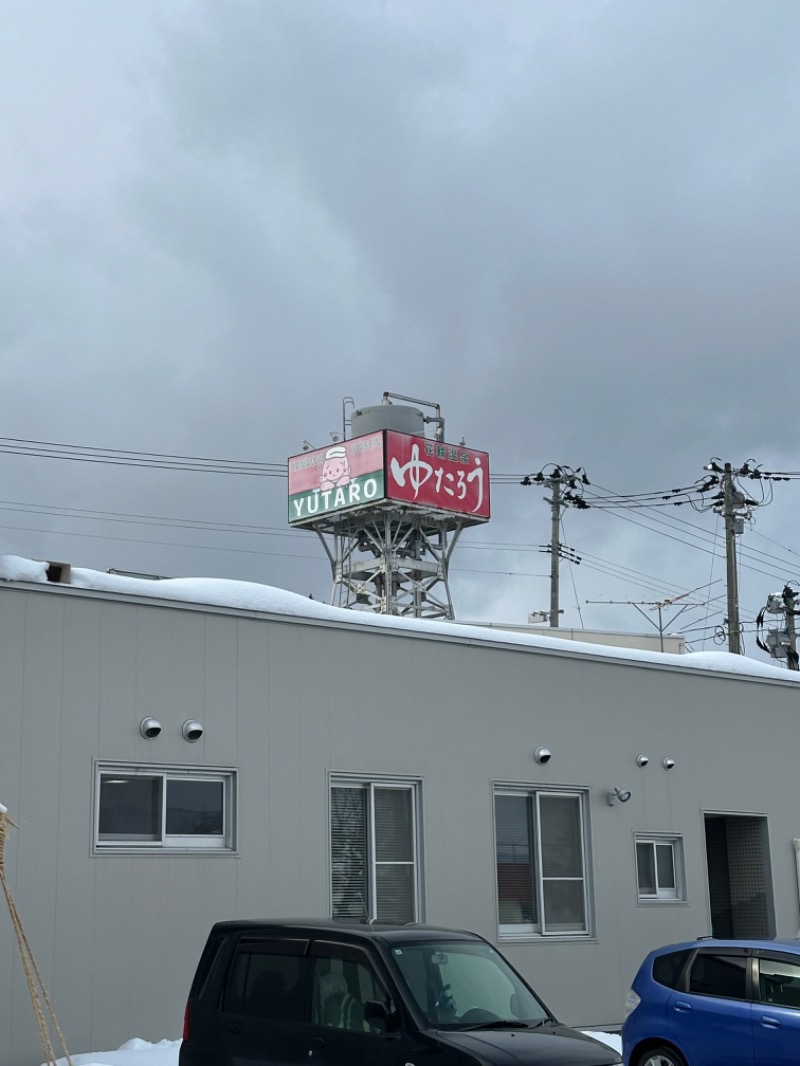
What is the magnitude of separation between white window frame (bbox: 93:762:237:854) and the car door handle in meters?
5.10

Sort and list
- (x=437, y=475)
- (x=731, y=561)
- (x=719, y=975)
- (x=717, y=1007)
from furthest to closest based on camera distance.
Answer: (x=437, y=475), (x=731, y=561), (x=719, y=975), (x=717, y=1007)

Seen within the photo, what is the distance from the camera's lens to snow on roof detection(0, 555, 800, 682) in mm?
12469

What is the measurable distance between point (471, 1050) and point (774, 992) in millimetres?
3722

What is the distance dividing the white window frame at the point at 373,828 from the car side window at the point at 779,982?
14.4ft

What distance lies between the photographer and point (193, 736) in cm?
1283

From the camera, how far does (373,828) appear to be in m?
14.0

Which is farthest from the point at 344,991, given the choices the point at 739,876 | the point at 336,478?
the point at 336,478

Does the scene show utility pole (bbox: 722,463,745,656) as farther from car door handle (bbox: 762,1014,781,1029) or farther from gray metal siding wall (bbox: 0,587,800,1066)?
car door handle (bbox: 762,1014,781,1029)

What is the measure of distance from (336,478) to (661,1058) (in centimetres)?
3789

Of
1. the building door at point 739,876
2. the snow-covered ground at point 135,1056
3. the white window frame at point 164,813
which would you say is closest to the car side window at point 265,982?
the snow-covered ground at point 135,1056

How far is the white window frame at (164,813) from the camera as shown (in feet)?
40.0

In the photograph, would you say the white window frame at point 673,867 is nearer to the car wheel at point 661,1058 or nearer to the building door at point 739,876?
the building door at point 739,876

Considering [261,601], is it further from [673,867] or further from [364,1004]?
[673,867]

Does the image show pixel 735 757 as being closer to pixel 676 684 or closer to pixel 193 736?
pixel 676 684
